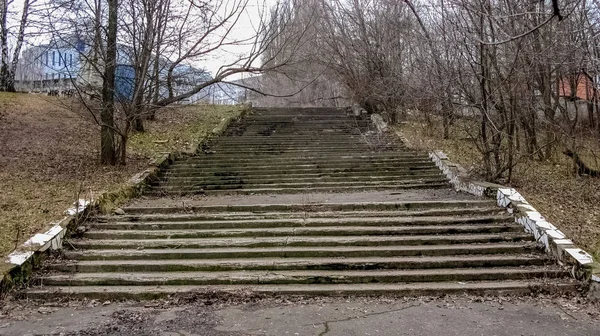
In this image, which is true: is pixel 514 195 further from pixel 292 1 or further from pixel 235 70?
pixel 292 1

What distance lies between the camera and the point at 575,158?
39.8 ft

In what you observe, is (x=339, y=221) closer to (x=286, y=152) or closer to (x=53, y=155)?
(x=286, y=152)

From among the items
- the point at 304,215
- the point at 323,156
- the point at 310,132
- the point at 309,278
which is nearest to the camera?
the point at 309,278

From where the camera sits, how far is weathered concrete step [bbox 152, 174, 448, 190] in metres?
11.8

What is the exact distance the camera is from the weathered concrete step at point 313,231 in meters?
7.94

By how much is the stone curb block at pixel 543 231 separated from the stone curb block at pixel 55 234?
23.0ft

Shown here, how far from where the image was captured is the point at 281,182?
40.0 feet

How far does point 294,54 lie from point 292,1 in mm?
2422

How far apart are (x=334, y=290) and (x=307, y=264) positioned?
826mm

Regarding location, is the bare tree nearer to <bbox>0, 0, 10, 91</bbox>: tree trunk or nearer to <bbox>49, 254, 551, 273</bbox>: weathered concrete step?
<bbox>0, 0, 10, 91</bbox>: tree trunk

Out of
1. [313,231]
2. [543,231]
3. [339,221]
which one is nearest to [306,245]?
[313,231]

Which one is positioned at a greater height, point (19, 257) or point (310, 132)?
point (310, 132)

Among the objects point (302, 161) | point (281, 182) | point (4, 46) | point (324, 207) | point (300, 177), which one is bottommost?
point (324, 207)

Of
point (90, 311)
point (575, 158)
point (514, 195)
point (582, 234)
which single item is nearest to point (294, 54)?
point (575, 158)
